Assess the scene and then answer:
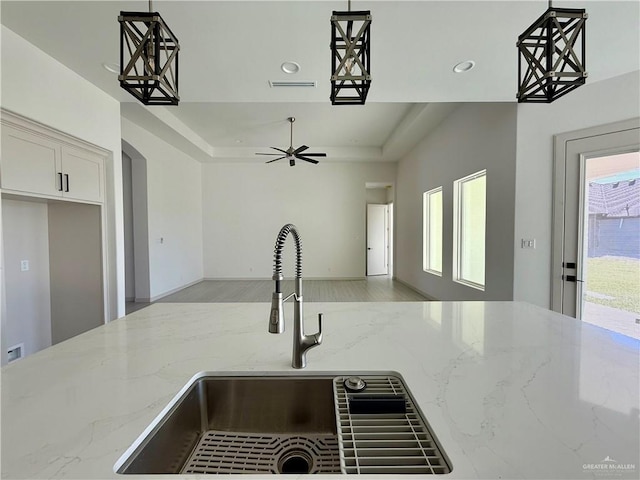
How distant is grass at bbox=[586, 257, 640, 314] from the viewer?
2510mm

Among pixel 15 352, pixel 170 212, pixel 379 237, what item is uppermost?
pixel 170 212

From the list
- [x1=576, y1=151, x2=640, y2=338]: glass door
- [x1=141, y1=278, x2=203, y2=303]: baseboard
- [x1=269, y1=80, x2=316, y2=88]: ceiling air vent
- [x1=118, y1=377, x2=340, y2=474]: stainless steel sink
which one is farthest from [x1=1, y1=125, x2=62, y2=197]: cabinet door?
[x1=576, y1=151, x2=640, y2=338]: glass door

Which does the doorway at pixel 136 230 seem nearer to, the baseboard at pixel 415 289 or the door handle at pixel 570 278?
the baseboard at pixel 415 289

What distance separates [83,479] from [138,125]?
5.63 meters

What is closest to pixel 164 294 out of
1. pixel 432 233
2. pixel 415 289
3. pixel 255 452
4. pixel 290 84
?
pixel 290 84

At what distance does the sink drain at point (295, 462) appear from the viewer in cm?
83

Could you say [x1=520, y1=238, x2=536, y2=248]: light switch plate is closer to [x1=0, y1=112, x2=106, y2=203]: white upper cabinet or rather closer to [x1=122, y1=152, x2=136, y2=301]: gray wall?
[x1=0, y1=112, x2=106, y2=203]: white upper cabinet

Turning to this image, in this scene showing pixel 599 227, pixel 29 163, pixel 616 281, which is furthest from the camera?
pixel 599 227

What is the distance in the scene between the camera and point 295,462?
0.85 meters

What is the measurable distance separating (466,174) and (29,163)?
4.96m

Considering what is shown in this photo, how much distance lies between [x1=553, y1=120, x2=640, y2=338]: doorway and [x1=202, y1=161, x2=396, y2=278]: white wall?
4734 mm

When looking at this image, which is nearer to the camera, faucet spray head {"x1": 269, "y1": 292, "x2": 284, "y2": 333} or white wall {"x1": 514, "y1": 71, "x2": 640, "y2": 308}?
faucet spray head {"x1": 269, "y1": 292, "x2": 284, "y2": 333}

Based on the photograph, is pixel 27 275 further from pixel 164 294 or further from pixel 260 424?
pixel 260 424

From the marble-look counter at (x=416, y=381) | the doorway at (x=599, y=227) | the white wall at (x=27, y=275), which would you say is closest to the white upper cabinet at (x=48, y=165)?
the white wall at (x=27, y=275)
